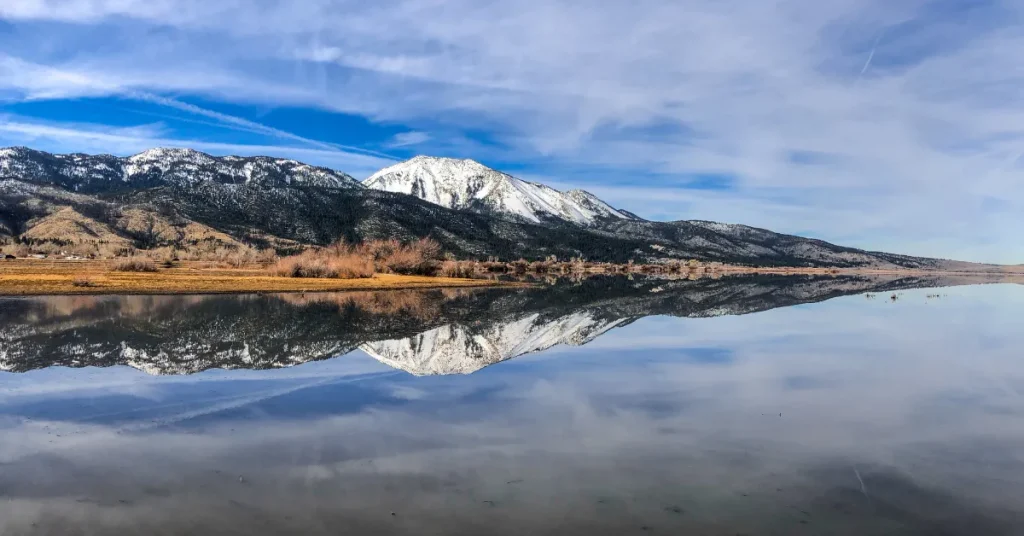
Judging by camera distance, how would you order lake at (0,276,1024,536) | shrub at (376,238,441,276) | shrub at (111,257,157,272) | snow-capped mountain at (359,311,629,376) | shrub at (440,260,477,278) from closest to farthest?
lake at (0,276,1024,536)
snow-capped mountain at (359,311,629,376)
shrub at (111,257,157,272)
shrub at (376,238,441,276)
shrub at (440,260,477,278)

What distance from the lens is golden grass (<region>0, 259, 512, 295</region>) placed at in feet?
156

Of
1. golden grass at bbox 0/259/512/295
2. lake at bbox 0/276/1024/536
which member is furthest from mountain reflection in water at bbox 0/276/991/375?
golden grass at bbox 0/259/512/295

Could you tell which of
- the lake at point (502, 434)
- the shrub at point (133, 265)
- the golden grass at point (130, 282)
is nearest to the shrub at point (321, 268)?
the golden grass at point (130, 282)

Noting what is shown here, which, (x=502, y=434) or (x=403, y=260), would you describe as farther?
(x=403, y=260)

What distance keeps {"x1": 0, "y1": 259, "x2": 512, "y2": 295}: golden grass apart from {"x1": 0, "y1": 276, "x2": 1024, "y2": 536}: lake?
23879 millimetres

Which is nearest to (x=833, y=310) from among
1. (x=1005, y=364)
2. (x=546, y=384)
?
(x=1005, y=364)

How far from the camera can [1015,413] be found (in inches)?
559

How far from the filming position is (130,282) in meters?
53.5

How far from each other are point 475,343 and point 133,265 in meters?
59.4

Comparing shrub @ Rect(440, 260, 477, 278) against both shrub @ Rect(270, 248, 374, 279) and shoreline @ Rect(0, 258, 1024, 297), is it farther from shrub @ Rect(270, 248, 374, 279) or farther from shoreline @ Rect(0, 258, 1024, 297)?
shrub @ Rect(270, 248, 374, 279)

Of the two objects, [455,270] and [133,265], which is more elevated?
[455,270]

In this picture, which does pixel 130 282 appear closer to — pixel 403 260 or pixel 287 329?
pixel 287 329

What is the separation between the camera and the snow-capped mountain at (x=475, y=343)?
67.3ft

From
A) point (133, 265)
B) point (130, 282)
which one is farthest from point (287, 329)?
point (133, 265)
